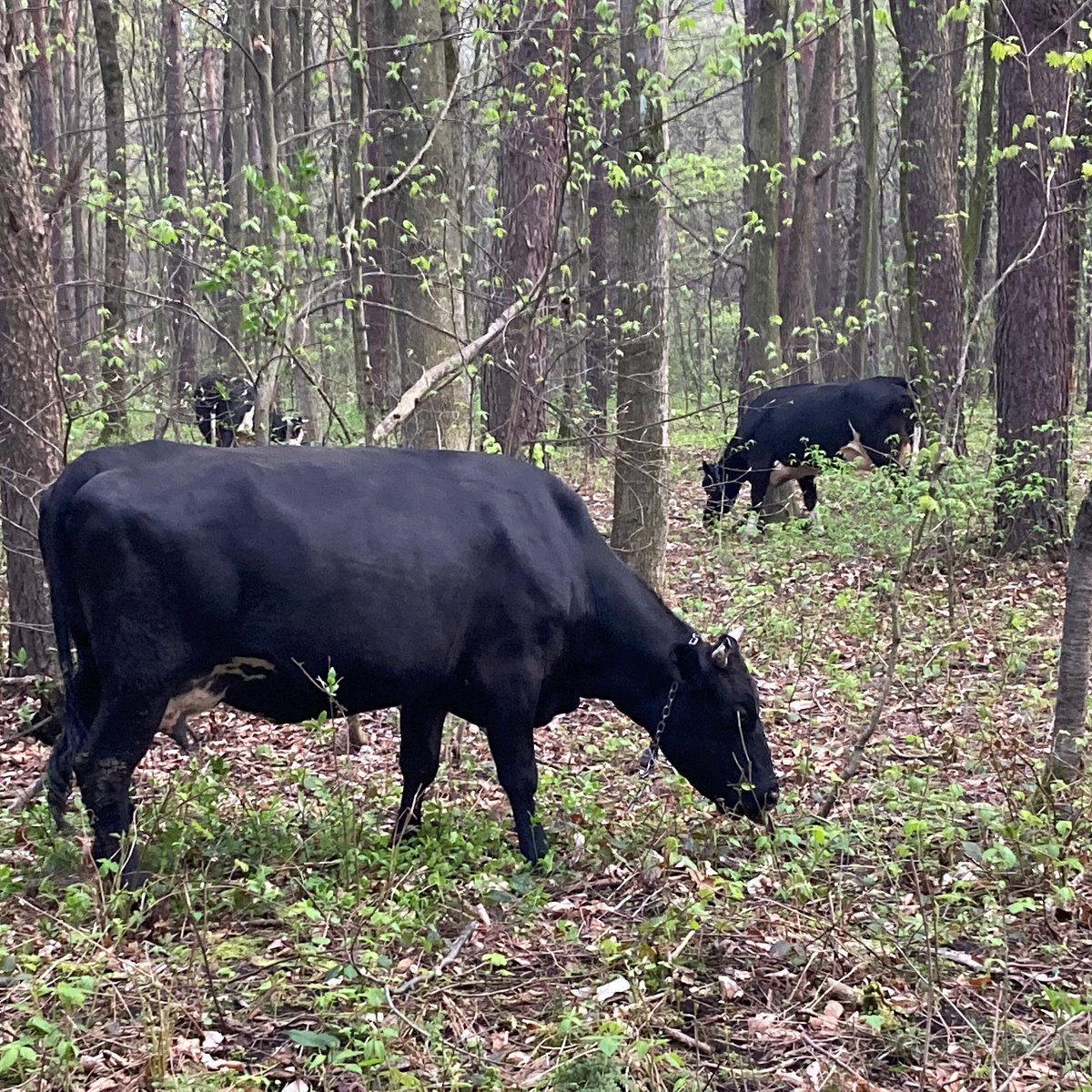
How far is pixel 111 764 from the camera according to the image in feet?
17.4

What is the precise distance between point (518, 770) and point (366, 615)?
1.09 metres

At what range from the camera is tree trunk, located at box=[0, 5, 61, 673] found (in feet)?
24.1

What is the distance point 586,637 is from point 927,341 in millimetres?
9551

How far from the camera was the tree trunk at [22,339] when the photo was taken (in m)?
7.35

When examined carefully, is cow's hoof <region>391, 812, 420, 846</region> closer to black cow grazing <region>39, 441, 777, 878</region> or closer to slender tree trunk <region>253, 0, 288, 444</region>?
black cow grazing <region>39, 441, 777, 878</region>

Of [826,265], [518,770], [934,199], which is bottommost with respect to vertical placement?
[518,770]

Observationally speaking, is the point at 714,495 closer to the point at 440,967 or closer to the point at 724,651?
the point at 724,651

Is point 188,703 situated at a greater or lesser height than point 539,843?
greater

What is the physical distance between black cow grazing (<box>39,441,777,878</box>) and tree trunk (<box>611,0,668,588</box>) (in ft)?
8.24

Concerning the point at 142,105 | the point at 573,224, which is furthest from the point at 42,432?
the point at 142,105

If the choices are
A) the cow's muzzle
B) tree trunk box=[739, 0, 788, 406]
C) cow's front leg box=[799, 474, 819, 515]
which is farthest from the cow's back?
cow's front leg box=[799, 474, 819, 515]

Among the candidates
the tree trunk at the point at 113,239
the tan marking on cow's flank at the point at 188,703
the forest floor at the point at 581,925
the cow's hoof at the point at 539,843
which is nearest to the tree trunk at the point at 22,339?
the tree trunk at the point at 113,239

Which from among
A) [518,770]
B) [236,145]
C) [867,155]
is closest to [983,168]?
[867,155]

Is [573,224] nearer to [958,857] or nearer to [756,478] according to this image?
[756,478]
